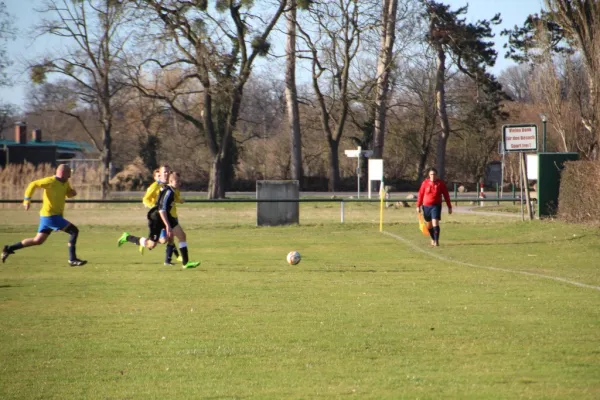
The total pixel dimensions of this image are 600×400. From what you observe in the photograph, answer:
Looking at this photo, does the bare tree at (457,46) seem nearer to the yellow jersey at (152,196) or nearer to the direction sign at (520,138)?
the direction sign at (520,138)

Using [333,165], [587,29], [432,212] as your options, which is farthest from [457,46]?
[432,212]

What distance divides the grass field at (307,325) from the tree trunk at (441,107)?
37593 millimetres

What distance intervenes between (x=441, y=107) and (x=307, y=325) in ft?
167

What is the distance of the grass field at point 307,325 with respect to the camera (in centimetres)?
701

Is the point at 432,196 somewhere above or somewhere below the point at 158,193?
below

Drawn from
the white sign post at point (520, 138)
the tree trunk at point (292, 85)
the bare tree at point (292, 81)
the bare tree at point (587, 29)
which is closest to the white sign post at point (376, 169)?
the tree trunk at point (292, 85)

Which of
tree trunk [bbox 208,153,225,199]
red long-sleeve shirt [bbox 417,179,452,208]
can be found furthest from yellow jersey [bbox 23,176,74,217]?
tree trunk [bbox 208,153,225,199]

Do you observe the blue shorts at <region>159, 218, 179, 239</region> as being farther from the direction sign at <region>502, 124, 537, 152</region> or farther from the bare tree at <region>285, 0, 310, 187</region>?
the bare tree at <region>285, 0, 310, 187</region>

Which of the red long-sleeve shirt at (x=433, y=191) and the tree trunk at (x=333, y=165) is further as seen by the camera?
the tree trunk at (x=333, y=165)

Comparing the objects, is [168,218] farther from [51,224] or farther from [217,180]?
[217,180]

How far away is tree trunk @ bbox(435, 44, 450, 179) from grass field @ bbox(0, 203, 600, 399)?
37.6 metres

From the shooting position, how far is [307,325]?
9820 mm

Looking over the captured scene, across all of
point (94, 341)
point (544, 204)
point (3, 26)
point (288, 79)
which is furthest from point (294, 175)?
point (94, 341)

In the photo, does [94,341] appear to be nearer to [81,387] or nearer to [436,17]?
[81,387]
